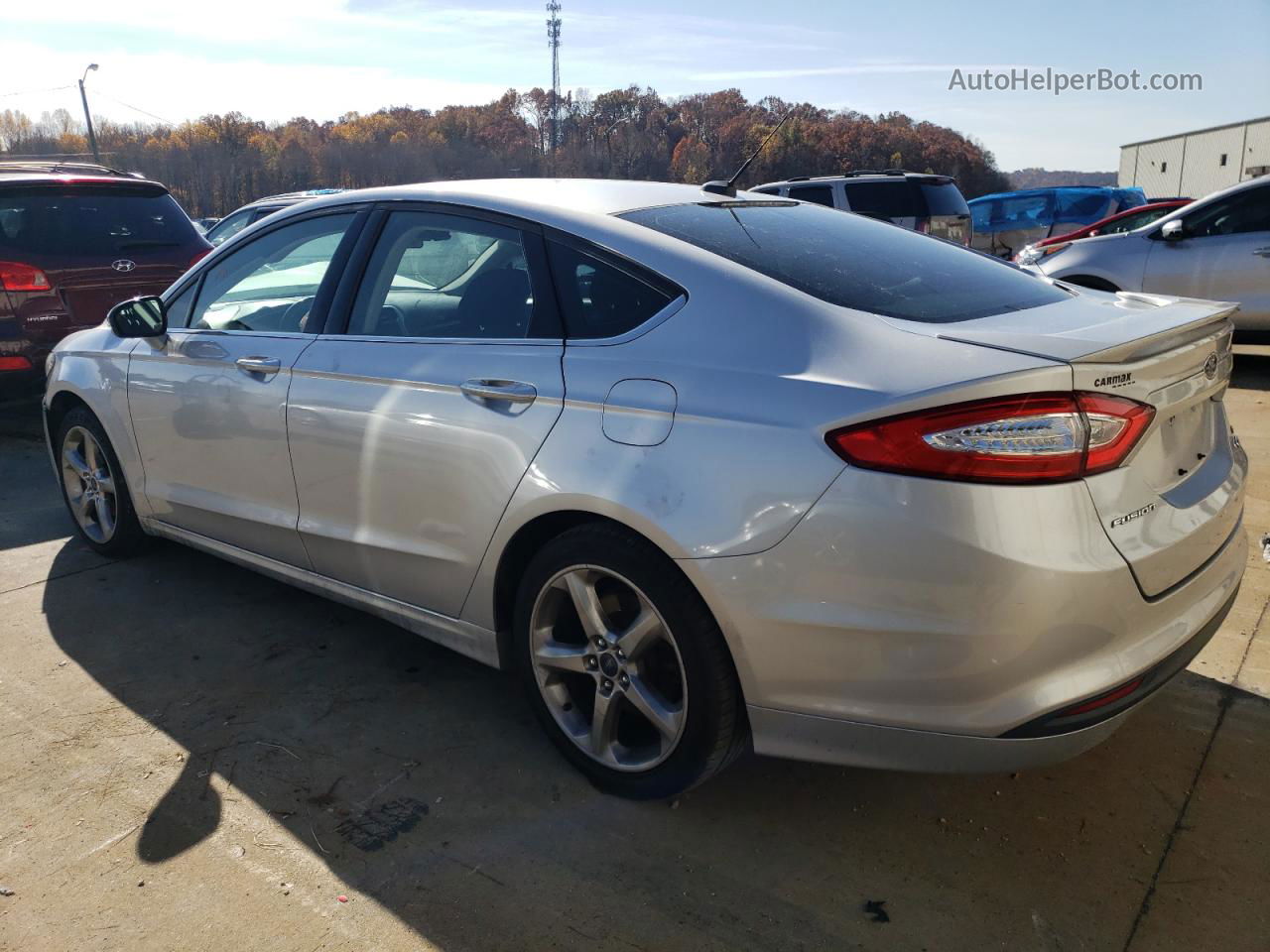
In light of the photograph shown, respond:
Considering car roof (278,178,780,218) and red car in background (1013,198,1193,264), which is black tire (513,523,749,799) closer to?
car roof (278,178,780,218)

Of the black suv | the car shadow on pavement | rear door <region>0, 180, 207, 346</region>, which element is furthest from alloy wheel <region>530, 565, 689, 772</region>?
the black suv

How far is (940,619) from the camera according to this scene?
1991 millimetres

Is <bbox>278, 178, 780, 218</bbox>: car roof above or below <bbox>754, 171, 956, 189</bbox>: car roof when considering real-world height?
above

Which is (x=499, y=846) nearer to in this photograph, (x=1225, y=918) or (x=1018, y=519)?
(x=1018, y=519)

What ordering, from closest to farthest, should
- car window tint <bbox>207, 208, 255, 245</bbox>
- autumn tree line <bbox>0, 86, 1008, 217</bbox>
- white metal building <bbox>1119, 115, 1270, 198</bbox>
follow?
1. car window tint <bbox>207, 208, 255, 245</bbox>
2. autumn tree line <bbox>0, 86, 1008, 217</bbox>
3. white metal building <bbox>1119, 115, 1270, 198</bbox>

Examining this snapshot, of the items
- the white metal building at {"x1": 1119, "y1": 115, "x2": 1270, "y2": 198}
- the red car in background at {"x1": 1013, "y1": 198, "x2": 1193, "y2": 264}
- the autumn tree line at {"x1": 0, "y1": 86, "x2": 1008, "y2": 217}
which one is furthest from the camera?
the white metal building at {"x1": 1119, "y1": 115, "x2": 1270, "y2": 198}

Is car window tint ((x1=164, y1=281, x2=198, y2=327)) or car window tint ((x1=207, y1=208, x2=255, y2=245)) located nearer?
car window tint ((x1=164, y1=281, x2=198, y2=327))

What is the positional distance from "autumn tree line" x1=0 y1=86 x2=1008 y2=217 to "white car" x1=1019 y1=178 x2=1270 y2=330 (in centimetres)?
1995

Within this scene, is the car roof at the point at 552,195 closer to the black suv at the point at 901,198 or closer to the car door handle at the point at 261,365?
the car door handle at the point at 261,365

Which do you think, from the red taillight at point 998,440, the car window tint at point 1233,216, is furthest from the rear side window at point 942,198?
the red taillight at point 998,440

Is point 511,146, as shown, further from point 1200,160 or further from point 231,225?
point 231,225

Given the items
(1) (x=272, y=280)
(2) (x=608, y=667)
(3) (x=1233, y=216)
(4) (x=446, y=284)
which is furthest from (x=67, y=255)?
(3) (x=1233, y=216)

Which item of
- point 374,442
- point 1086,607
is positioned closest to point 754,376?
point 1086,607

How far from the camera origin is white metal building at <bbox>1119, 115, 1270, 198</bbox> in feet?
159
